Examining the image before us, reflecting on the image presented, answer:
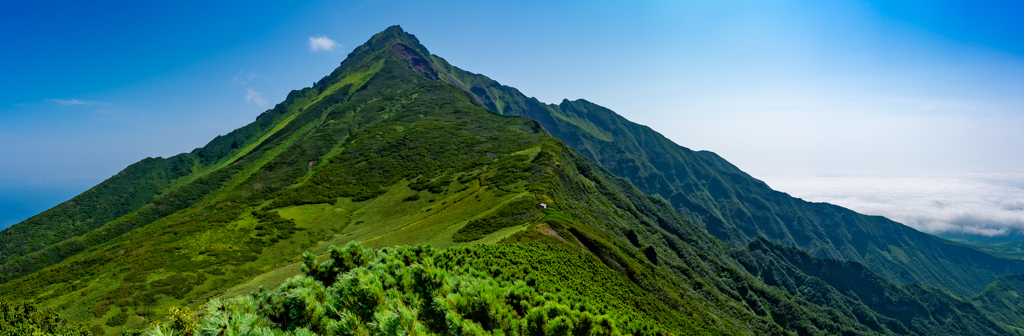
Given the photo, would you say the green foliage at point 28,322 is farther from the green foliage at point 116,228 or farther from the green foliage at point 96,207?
the green foliage at point 96,207

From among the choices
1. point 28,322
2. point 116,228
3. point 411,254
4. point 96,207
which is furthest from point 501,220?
point 96,207

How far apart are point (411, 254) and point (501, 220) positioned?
95.3 feet

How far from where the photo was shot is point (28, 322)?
2656cm

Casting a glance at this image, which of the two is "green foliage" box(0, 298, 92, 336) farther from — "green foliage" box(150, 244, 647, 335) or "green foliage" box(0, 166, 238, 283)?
"green foliage" box(0, 166, 238, 283)

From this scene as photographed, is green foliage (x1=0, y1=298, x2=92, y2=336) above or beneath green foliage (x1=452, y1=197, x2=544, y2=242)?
beneath

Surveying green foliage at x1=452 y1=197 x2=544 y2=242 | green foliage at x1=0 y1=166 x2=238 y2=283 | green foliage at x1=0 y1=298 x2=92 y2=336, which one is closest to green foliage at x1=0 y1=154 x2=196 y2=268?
green foliage at x1=0 y1=166 x2=238 y2=283

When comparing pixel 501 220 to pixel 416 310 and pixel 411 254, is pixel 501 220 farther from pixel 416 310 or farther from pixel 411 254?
pixel 416 310

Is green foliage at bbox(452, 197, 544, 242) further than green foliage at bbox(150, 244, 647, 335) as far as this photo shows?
Yes

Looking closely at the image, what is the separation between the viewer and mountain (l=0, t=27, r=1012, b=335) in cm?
1234

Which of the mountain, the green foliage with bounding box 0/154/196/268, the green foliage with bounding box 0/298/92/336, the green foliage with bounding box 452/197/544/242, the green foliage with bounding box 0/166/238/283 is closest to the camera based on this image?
the mountain

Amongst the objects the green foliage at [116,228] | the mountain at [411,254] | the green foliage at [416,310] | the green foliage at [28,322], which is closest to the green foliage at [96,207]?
the mountain at [411,254]

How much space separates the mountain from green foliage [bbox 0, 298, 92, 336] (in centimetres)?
1068

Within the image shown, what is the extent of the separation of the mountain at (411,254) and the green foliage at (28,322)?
35.0 feet

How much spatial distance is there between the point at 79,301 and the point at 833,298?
20363cm
